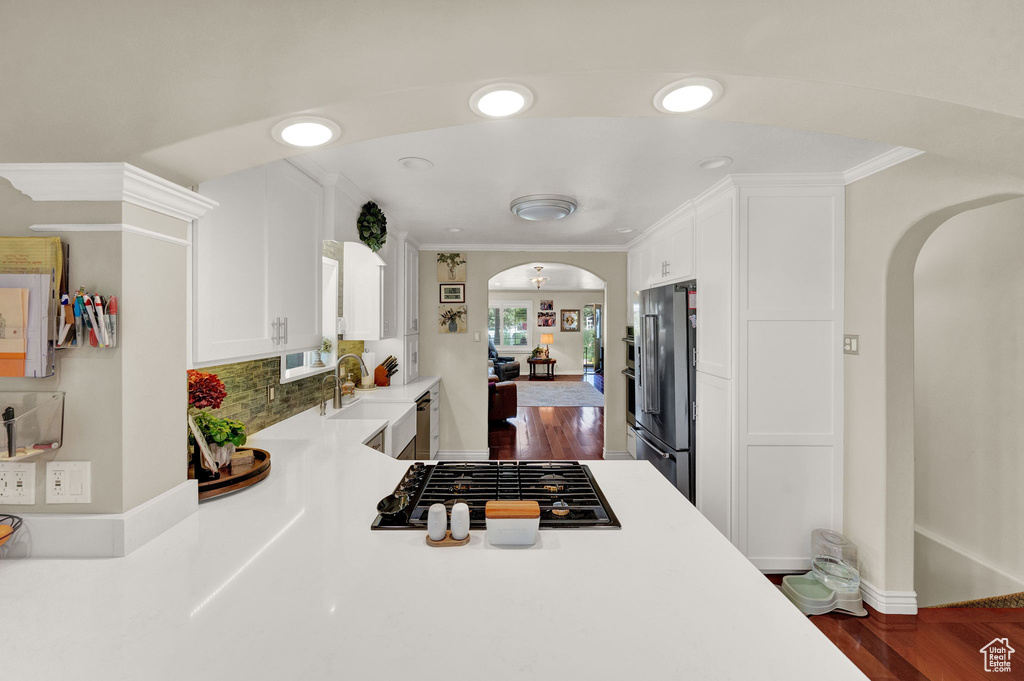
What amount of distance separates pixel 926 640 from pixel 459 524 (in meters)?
2.58

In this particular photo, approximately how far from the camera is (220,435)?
4.89 feet

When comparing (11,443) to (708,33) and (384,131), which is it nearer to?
(384,131)

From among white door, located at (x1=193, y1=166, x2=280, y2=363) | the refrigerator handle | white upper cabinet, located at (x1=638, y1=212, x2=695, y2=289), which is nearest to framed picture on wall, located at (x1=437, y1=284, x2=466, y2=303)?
white upper cabinet, located at (x1=638, y1=212, x2=695, y2=289)

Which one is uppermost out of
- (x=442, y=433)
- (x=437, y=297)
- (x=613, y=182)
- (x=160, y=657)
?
(x=613, y=182)

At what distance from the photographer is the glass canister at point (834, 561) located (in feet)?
7.63

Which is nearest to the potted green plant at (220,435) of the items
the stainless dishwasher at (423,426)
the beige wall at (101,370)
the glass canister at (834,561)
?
the beige wall at (101,370)

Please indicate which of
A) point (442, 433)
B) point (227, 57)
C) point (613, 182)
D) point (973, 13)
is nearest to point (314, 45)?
point (227, 57)

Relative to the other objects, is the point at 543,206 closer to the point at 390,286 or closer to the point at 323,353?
the point at 390,286

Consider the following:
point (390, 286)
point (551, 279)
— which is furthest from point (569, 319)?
point (390, 286)

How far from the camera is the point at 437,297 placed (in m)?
4.83

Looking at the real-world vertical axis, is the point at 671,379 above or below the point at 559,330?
below

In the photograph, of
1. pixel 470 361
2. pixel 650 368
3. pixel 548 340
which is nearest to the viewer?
pixel 650 368

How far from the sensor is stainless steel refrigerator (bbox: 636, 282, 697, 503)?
307 cm

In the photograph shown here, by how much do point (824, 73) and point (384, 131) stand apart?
1.08m
